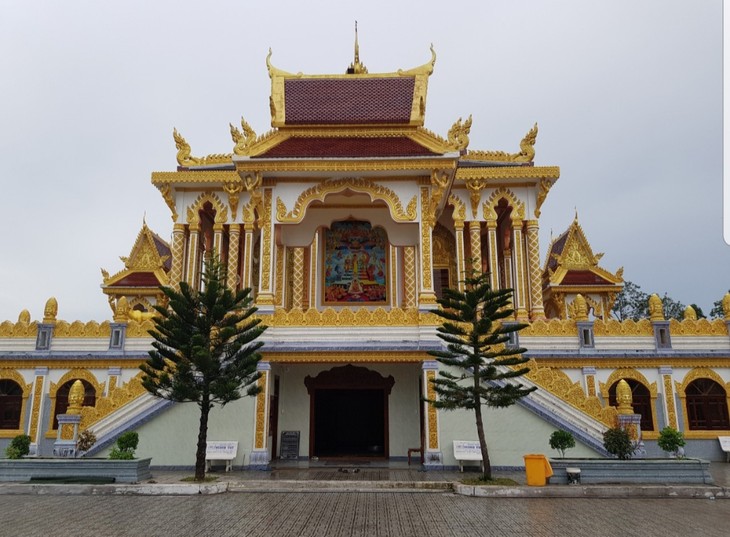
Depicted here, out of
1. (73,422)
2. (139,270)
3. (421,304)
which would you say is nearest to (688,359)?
(421,304)

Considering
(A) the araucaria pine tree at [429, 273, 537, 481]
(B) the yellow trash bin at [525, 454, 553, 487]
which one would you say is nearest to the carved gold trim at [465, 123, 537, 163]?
(A) the araucaria pine tree at [429, 273, 537, 481]

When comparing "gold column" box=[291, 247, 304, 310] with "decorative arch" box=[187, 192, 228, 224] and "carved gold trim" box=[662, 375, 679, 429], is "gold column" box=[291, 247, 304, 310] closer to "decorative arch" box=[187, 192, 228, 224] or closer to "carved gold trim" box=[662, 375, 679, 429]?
"decorative arch" box=[187, 192, 228, 224]

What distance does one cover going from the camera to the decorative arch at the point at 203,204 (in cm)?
2250

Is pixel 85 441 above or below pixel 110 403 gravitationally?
below

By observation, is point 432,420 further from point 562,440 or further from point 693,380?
point 693,380

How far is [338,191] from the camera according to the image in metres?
16.5

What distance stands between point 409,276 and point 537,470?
9504 millimetres

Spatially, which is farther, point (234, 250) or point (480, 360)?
point (234, 250)

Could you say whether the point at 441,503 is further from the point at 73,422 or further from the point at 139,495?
the point at 73,422

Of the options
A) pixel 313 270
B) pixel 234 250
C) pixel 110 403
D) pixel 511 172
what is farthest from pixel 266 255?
pixel 511 172

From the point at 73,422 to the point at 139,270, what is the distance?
13.4 meters

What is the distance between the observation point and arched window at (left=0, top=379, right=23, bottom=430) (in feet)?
58.1

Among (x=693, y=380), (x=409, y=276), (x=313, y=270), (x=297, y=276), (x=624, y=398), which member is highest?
(x=313, y=270)

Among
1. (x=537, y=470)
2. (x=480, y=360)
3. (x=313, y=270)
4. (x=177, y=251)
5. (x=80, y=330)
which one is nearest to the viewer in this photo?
(x=537, y=470)
